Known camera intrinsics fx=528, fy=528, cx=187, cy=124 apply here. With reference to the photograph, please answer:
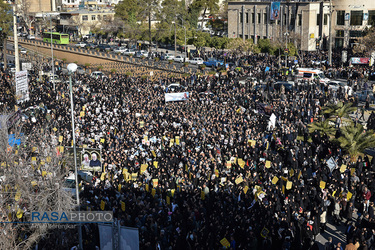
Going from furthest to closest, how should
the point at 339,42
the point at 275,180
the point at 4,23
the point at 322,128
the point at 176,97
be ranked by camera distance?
the point at 339,42, the point at 4,23, the point at 176,97, the point at 322,128, the point at 275,180

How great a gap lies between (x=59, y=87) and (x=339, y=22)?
3479 cm

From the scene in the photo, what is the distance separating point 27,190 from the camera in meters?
18.4

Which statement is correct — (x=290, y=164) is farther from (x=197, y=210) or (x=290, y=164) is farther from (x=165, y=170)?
(x=197, y=210)

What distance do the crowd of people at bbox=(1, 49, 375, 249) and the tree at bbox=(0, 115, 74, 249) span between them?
3.60ft

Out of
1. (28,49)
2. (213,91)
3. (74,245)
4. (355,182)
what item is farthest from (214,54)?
(74,245)

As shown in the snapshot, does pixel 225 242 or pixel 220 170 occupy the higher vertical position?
pixel 220 170

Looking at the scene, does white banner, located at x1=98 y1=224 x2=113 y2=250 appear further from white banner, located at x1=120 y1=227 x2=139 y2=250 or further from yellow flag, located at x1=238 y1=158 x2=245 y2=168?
yellow flag, located at x1=238 y1=158 x2=245 y2=168

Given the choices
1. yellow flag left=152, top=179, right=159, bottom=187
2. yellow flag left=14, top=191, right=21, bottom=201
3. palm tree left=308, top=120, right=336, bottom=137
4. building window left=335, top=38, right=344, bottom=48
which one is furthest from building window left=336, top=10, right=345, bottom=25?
yellow flag left=14, top=191, right=21, bottom=201

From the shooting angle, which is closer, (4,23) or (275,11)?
(4,23)

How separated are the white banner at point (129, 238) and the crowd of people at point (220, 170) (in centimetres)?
391

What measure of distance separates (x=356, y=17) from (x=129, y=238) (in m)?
54.2

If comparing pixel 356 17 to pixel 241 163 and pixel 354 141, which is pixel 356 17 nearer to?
pixel 354 141

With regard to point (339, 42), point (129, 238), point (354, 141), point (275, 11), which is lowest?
point (354, 141)

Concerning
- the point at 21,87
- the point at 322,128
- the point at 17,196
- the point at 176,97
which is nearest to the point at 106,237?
the point at 17,196
